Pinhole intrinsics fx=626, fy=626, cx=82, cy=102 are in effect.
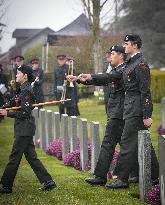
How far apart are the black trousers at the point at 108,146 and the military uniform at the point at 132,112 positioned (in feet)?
1.01

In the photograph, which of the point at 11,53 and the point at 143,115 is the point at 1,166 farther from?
the point at 11,53

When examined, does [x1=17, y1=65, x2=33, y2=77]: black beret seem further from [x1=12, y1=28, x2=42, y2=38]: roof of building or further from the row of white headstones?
[x1=12, y1=28, x2=42, y2=38]: roof of building

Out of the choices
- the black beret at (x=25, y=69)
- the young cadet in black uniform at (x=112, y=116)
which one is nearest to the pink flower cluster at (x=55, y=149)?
the young cadet in black uniform at (x=112, y=116)

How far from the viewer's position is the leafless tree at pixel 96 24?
27406mm

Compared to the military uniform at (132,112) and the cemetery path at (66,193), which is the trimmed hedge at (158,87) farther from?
the military uniform at (132,112)

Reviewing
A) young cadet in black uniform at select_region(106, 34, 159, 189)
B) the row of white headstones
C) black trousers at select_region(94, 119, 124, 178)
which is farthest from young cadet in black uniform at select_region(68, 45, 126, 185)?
the row of white headstones

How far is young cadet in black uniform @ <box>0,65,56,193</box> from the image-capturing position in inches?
356

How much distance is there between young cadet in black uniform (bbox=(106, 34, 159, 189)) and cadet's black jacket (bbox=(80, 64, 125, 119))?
224mm

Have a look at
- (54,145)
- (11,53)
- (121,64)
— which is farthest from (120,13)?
(11,53)

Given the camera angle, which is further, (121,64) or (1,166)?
(1,166)

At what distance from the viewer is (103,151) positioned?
9.45 m

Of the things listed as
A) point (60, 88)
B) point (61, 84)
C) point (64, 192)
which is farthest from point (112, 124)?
point (61, 84)

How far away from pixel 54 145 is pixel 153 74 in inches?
746

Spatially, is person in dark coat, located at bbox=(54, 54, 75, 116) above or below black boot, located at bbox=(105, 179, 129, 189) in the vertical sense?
above
